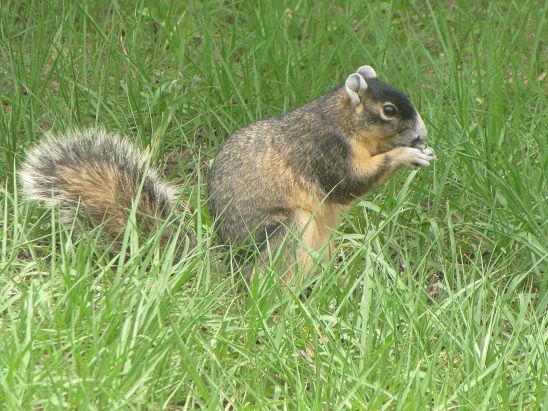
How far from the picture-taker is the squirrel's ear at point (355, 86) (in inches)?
169

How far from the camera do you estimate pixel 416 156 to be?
4.14 meters

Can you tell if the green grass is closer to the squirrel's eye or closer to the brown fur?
the brown fur

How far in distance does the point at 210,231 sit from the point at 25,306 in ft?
3.03

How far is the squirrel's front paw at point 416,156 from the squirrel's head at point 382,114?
0.09 meters

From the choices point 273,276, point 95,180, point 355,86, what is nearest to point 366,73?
point 355,86

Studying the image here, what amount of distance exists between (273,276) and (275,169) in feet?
2.72

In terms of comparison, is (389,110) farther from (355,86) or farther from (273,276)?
(273,276)

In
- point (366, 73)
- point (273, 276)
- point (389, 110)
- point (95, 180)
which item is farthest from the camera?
point (366, 73)

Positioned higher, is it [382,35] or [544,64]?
[382,35]

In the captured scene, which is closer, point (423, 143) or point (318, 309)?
point (318, 309)

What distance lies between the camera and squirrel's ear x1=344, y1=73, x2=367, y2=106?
4.29 metres

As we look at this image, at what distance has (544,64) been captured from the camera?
5672 millimetres

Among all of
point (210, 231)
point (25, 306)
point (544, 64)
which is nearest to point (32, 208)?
point (210, 231)

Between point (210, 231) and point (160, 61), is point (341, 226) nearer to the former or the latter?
point (210, 231)
